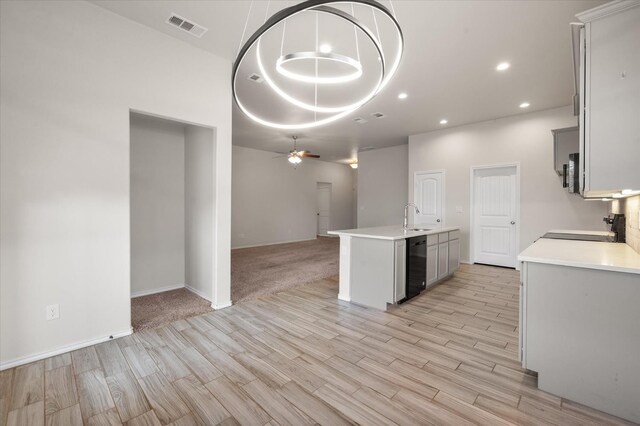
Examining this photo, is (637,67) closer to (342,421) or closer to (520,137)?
(342,421)

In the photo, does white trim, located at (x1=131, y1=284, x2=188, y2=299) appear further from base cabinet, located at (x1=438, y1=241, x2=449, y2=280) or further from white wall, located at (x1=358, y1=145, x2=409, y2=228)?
white wall, located at (x1=358, y1=145, x2=409, y2=228)

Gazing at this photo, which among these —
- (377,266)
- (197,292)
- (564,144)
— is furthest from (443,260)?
(197,292)

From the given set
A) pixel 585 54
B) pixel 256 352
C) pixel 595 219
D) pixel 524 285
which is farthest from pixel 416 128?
pixel 256 352

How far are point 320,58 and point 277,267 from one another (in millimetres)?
4379

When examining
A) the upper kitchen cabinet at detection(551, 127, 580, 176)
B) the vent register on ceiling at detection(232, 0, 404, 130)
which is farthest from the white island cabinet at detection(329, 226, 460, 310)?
the upper kitchen cabinet at detection(551, 127, 580, 176)

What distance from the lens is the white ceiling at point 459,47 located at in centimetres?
248

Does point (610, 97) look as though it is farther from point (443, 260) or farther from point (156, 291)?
point (156, 291)

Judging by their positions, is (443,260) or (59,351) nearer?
(59,351)

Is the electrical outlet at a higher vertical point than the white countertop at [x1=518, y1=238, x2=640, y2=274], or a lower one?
lower

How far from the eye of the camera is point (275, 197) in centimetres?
893

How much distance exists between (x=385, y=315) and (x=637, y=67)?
2790mm

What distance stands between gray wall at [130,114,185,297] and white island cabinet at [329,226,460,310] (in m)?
2.46

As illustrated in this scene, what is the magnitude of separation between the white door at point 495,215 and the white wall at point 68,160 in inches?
228

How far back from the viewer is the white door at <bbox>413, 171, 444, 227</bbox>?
20.9 ft
